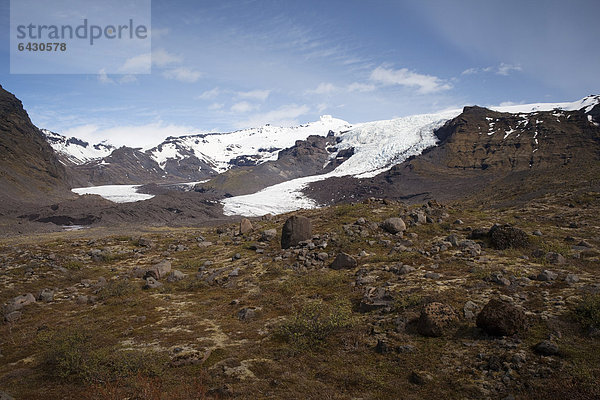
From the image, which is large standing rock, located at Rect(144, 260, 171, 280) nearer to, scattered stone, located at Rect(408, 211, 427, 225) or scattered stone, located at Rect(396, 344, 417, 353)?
scattered stone, located at Rect(396, 344, 417, 353)

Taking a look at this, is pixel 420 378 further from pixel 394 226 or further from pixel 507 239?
pixel 394 226

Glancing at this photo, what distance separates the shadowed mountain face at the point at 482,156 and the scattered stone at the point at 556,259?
94.1 meters

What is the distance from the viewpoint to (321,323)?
9.51m

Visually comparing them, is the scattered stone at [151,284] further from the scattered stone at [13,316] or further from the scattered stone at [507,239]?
the scattered stone at [507,239]

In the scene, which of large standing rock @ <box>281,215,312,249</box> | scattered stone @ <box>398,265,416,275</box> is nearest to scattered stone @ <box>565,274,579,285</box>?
scattered stone @ <box>398,265,416,275</box>

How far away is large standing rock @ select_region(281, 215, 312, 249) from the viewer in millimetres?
20809

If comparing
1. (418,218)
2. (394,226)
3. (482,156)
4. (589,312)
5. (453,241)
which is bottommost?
(589,312)

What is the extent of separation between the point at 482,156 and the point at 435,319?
149 meters

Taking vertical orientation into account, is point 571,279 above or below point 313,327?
above

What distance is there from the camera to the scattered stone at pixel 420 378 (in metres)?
6.96

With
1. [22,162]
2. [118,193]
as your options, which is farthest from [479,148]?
[22,162]

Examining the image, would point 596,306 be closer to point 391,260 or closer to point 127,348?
point 391,260

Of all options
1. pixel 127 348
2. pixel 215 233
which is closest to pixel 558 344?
pixel 127 348

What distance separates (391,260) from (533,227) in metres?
10.7
